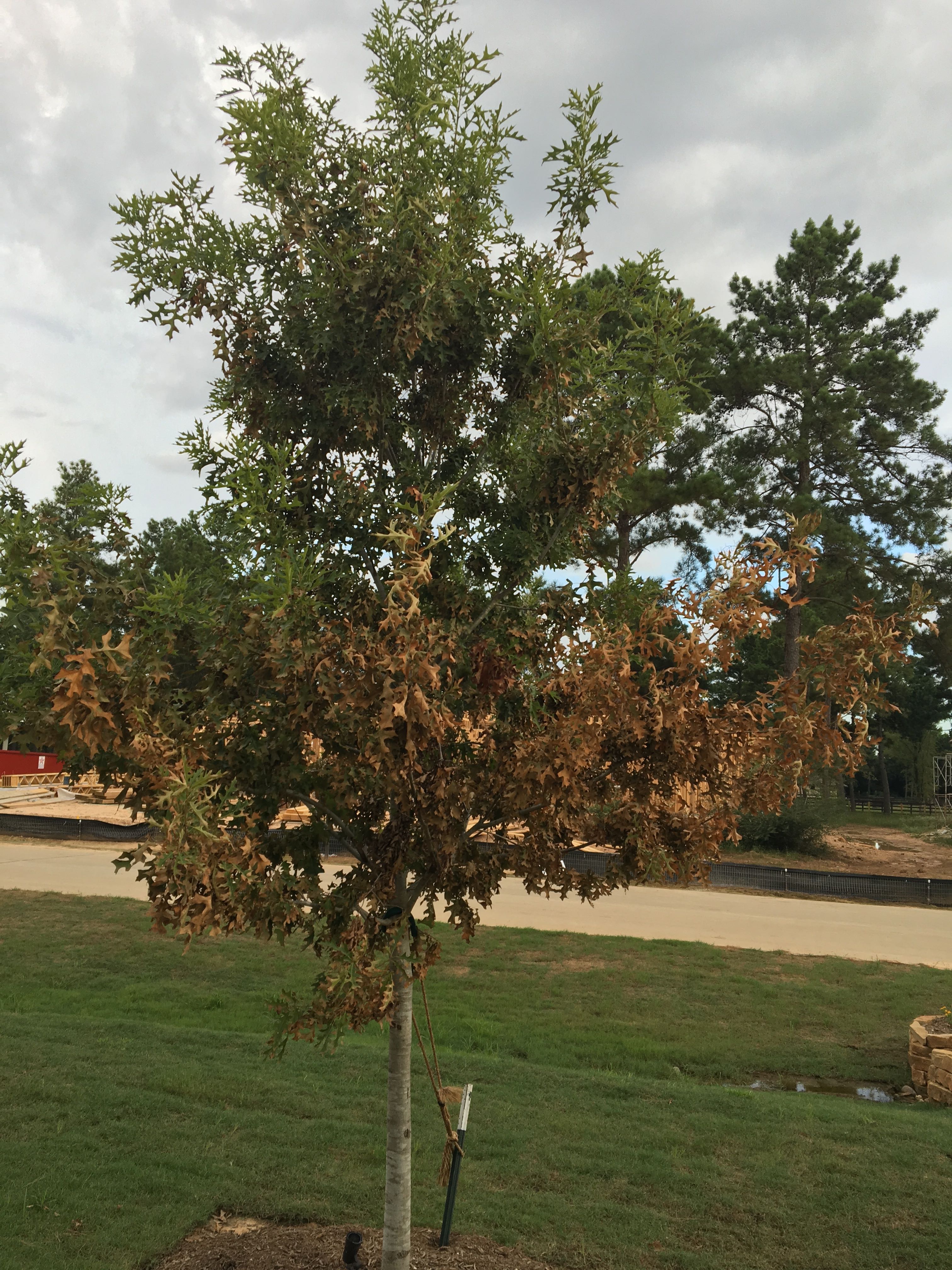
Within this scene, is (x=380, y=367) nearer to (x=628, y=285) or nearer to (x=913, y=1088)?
(x=628, y=285)

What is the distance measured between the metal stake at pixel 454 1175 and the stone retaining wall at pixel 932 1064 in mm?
4872

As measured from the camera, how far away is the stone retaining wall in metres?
7.80

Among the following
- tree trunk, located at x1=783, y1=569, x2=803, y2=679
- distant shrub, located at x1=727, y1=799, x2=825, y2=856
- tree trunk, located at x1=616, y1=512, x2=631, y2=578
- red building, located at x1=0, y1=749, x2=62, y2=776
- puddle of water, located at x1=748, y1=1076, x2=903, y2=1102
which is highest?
tree trunk, located at x1=616, y1=512, x2=631, y2=578

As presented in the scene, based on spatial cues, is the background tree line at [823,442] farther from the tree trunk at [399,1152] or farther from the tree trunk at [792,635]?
the tree trunk at [399,1152]

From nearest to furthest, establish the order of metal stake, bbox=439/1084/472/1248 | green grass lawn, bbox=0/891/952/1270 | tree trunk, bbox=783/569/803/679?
metal stake, bbox=439/1084/472/1248 < green grass lawn, bbox=0/891/952/1270 < tree trunk, bbox=783/569/803/679

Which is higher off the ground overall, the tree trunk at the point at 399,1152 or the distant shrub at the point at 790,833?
the distant shrub at the point at 790,833

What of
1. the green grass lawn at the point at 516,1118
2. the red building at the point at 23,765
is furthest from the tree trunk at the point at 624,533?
the red building at the point at 23,765

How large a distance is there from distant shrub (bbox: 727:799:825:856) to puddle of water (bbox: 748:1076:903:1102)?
45.7ft

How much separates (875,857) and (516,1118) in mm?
18634

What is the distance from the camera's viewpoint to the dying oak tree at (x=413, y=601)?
3.24 metres

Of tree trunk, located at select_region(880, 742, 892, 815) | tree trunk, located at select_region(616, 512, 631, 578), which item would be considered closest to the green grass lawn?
tree trunk, located at select_region(616, 512, 631, 578)

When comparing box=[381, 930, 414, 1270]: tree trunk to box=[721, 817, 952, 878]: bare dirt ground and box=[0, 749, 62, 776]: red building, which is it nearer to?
box=[721, 817, 952, 878]: bare dirt ground

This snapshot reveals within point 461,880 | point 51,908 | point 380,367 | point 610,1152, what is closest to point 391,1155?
point 461,880

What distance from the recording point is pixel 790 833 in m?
22.3
